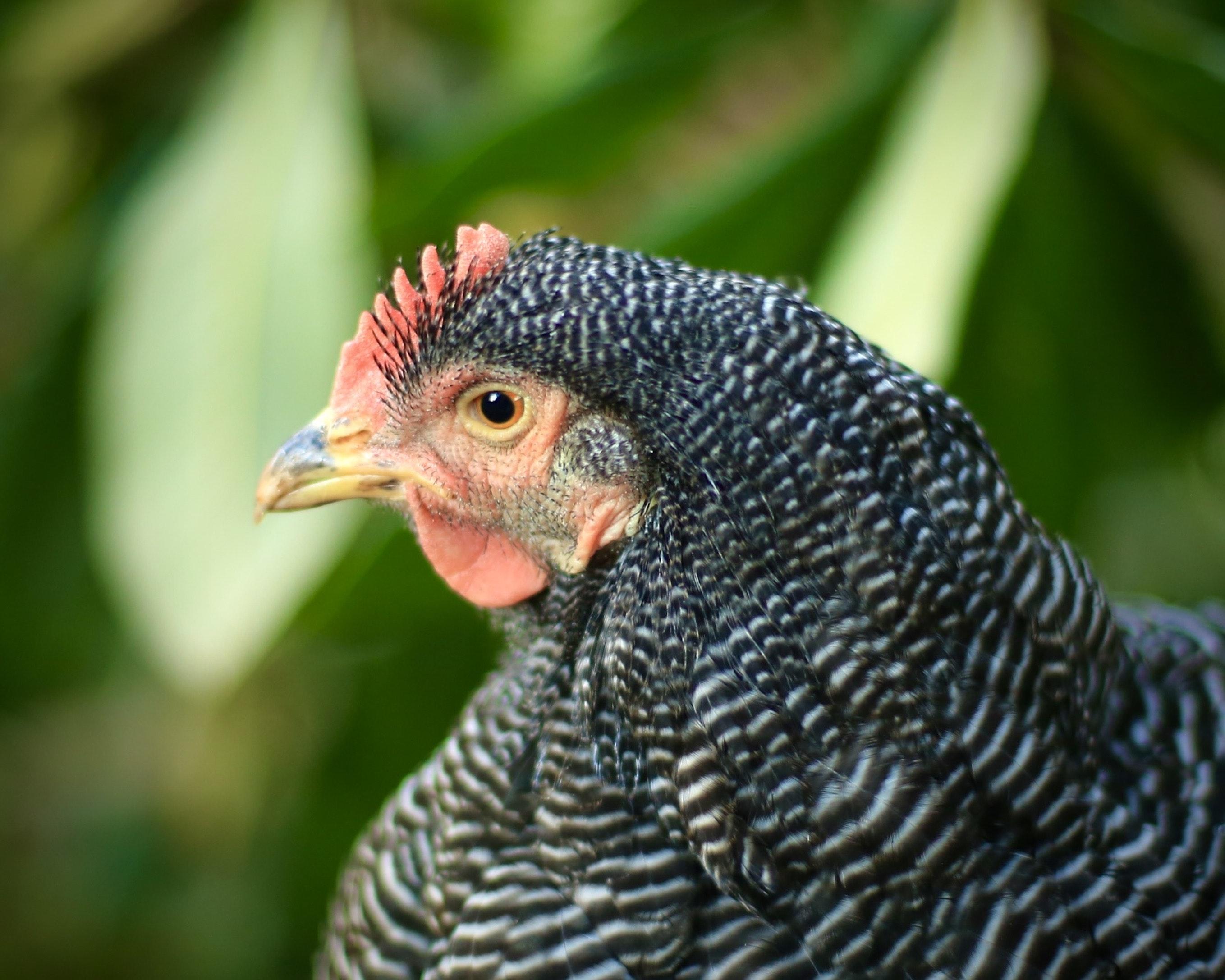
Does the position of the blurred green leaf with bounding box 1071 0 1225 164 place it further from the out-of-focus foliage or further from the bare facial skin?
the bare facial skin

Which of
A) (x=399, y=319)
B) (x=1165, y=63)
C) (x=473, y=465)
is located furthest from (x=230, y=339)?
(x=1165, y=63)

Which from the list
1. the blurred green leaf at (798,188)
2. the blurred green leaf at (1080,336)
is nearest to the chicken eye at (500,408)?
the blurred green leaf at (798,188)

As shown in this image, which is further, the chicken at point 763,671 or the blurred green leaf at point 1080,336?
the blurred green leaf at point 1080,336

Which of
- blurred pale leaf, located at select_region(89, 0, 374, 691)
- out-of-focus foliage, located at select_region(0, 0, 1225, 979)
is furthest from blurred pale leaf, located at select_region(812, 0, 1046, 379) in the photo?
blurred pale leaf, located at select_region(89, 0, 374, 691)

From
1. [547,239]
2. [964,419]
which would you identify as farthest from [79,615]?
[964,419]

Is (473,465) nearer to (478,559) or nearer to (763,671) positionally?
(478,559)

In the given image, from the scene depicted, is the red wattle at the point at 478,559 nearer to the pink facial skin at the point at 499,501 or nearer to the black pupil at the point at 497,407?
the pink facial skin at the point at 499,501
